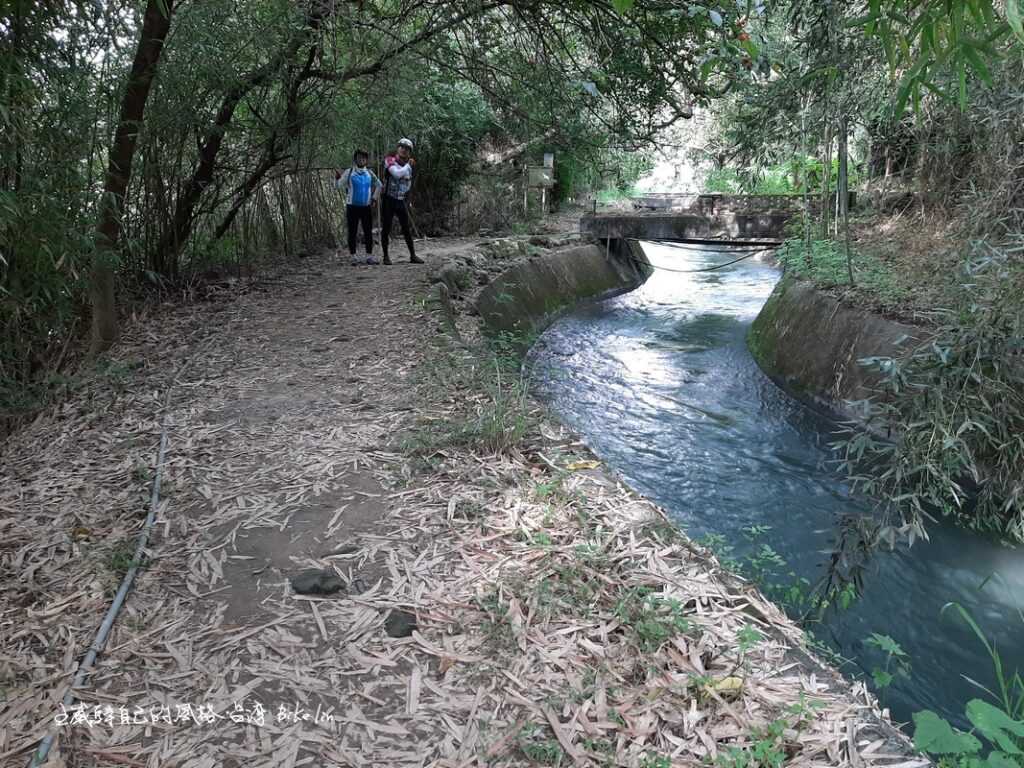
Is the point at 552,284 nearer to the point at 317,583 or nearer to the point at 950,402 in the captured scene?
the point at 950,402

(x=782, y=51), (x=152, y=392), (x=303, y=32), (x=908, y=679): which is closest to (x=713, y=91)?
(x=782, y=51)

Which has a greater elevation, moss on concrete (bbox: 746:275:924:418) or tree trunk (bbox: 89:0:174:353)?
tree trunk (bbox: 89:0:174:353)

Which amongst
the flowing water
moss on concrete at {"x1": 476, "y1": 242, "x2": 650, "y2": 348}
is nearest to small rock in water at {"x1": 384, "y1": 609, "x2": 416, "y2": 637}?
the flowing water

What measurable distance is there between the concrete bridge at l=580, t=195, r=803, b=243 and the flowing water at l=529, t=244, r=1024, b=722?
2266mm

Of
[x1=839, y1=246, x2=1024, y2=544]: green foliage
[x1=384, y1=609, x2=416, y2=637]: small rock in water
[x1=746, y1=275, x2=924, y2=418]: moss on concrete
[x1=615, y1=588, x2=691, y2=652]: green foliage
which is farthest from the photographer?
[x1=746, y1=275, x2=924, y2=418]: moss on concrete

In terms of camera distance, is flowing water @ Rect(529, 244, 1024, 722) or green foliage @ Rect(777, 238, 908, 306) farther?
green foliage @ Rect(777, 238, 908, 306)

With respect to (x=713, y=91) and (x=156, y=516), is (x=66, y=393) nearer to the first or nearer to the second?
(x=156, y=516)

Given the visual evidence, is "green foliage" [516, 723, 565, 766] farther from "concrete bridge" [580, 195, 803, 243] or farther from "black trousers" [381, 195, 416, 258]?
"concrete bridge" [580, 195, 803, 243]


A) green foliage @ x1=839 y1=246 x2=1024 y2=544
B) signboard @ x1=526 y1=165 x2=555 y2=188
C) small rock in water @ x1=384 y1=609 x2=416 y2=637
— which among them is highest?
signboard @ x1=526 y1=165 x2=555 y2=188

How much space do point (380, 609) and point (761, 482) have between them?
400cm

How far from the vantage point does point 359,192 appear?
341 inches

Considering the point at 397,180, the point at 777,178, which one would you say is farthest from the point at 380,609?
the point at 777,178

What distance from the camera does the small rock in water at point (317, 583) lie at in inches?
104

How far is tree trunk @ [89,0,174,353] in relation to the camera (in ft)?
15.9
